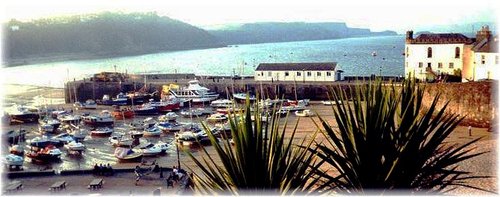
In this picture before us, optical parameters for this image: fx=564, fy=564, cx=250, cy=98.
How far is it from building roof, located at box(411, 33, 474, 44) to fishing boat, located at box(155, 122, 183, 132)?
15.7m

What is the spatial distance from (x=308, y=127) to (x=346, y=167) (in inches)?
977

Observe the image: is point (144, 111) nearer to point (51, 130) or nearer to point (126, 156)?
point (51, 130)

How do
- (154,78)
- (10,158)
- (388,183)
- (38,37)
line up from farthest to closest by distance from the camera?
(38,37) < (154,78) < (10,158) < (388,183)

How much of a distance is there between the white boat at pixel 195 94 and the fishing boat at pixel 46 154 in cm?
1682

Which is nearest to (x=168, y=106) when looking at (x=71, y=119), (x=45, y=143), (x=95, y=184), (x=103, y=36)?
(x=71, y=119)

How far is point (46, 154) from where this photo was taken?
23656mm

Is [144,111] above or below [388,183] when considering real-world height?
below

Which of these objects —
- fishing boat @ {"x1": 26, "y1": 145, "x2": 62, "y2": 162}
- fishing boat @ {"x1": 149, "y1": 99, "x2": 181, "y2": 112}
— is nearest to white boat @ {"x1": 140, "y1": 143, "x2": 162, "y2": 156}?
fishing boat @ {"x1": 26, "y1": 145, "x2": 62, "y2": 162}

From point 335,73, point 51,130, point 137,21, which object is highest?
point 137,21

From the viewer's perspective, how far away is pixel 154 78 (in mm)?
51438

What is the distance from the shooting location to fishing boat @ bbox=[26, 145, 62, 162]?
23.6 metres

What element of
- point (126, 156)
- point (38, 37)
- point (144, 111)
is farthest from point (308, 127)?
point (38, 37)

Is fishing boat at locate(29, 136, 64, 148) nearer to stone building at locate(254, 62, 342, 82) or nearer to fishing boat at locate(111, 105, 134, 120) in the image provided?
fishing boat at locate(111, 105, 134, 120)

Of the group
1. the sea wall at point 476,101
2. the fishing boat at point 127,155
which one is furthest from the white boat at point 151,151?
the sea wall at point 476,101
